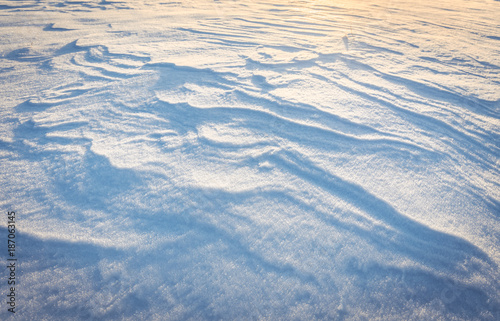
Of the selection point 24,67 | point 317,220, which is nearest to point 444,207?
point 317,220

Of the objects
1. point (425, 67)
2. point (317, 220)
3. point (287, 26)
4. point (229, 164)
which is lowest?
point (317, 220)

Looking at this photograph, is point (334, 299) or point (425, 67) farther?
point (425, 67)

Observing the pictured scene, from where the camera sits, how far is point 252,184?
1.12m

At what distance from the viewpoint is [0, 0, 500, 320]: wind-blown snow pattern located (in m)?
0.82

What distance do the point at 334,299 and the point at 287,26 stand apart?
10.9ft

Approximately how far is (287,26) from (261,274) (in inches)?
128

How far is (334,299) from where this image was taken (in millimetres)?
810

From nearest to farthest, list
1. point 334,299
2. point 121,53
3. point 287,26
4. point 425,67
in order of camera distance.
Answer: point 334,299 < point 425,67 < point 121,53 < point 287,26

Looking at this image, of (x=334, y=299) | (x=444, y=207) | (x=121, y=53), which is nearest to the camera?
(x=334, y=299)

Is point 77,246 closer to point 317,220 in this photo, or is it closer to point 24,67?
point 317,220

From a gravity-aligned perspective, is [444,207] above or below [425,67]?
below

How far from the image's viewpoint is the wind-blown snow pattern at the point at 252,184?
2.70 feet

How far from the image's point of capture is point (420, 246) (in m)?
0.93

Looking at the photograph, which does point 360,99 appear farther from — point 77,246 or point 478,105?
point 77,246
